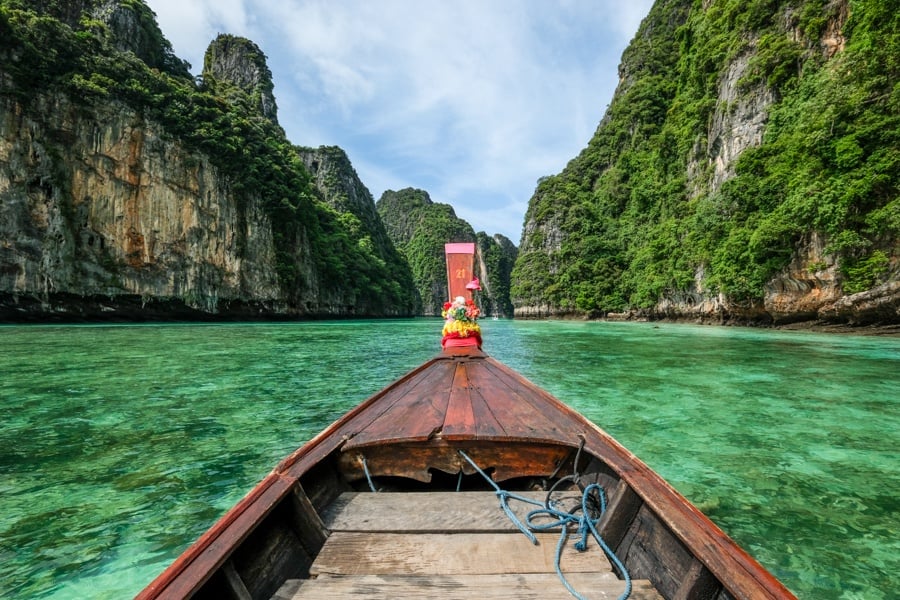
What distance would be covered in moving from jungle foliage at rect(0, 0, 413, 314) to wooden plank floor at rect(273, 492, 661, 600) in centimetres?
3420

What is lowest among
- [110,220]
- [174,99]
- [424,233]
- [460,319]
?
[460,319]

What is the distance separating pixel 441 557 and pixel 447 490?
0.82 metres

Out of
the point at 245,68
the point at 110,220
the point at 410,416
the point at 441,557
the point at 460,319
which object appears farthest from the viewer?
the point at 245,68

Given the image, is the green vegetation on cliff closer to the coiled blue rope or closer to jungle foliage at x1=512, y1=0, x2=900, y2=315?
jungle foliage at x1=512, y1=0, x2=900, y2=315

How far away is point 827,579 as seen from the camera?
2.03 metres

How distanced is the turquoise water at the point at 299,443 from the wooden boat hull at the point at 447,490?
1039 mm

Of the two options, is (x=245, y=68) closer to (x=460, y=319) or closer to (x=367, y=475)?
(x=460, y=319)

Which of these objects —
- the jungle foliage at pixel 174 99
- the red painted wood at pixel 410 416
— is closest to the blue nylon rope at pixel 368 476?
the red painted wood at pixel 410 416

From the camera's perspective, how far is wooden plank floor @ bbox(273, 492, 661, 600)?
4.42ft

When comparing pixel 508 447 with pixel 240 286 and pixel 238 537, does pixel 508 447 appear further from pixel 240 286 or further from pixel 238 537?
pixel 240 286

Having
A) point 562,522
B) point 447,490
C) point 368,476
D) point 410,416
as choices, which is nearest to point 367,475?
point 368,476

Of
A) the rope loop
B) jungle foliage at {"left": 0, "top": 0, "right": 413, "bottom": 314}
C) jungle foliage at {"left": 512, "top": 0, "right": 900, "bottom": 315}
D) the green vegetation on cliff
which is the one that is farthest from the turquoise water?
the green vegetation on cliff

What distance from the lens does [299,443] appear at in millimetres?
3939

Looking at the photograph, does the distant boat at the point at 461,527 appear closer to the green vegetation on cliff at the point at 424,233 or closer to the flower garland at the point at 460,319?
the flower garland at the point at 460,319
